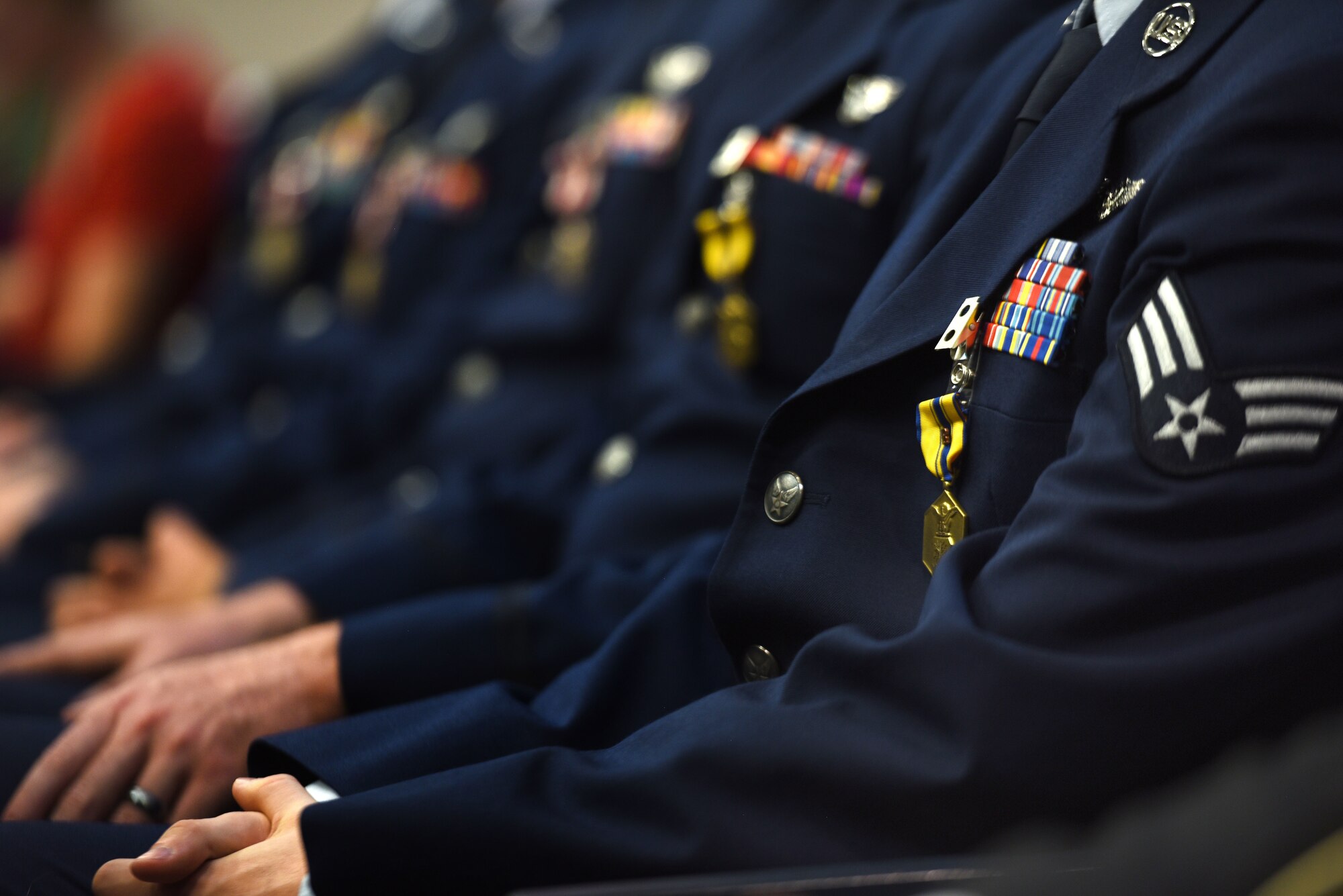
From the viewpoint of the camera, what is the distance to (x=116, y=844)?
73cm

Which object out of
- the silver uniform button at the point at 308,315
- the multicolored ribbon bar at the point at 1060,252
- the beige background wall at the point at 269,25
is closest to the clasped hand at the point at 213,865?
the multicolored ribbon bar at the point at 1060,252

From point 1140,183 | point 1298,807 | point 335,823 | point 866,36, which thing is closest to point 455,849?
point 335,823

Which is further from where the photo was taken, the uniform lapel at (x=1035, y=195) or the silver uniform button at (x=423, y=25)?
the silver uniform button at (x=423, y=25)

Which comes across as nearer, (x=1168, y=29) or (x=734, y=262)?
(x=1168, y=29)

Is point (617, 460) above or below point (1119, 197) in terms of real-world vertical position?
below

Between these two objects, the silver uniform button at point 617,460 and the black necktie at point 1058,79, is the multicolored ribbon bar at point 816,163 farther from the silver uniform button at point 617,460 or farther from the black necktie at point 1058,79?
the silver uniform button at point 617,460

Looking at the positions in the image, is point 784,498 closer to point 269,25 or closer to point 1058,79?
point 1058,79

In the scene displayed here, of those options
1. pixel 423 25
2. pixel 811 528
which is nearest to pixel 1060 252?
pixel 811 528

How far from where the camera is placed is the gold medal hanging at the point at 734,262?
1.00m

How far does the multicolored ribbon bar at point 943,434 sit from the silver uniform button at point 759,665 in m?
0.16

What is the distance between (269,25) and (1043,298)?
2.93 metres

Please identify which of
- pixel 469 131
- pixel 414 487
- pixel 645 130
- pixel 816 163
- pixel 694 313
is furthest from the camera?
pixel 469 131

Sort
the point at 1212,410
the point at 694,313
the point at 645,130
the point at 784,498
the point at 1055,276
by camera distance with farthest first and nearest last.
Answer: the point at 645,130 → the point at 694,313 → the point at 784,498 → the point at 1055,276 → the point at 1212,410

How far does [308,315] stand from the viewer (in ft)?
6.51
